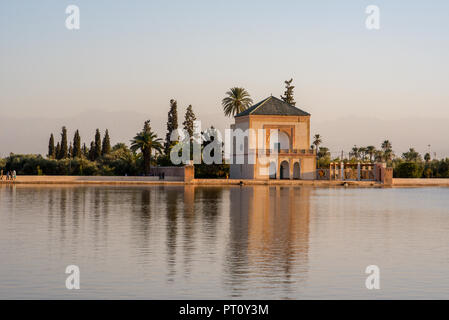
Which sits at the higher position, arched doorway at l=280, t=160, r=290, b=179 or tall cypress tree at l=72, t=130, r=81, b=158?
tall cypress tree at l=72, t=130, r=81, b=158

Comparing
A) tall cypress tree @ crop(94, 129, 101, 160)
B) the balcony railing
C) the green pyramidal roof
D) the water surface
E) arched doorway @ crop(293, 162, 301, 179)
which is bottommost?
the water surface

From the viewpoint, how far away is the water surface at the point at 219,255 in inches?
398

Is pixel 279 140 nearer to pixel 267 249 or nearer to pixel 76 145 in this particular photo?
pixel 76 145

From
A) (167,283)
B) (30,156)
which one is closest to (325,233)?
(167,283)

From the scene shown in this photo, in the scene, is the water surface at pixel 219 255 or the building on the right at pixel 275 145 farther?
the building on the right at pixel 275 145

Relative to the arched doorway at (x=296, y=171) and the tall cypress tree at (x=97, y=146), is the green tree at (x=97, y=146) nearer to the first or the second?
the tall cypress tree at (x=97, y=146)

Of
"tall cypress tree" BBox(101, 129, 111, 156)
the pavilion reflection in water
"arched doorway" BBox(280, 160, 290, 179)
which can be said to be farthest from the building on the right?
the pavilion reflection in water

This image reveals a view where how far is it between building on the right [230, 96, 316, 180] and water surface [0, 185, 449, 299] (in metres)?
44.0

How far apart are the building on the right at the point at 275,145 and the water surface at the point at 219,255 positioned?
44.0m

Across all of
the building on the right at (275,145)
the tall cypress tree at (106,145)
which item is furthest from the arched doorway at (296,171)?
the tall cypress tree at (106,145)

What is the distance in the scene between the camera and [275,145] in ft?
226

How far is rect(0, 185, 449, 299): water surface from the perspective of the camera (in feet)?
33.2

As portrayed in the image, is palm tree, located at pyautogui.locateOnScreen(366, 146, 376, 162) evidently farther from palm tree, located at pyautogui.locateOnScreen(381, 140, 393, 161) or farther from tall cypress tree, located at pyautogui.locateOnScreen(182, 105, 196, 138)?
tall cypress tree, located at pyautogui.locateOnScreen(182, 105, 196, 138)

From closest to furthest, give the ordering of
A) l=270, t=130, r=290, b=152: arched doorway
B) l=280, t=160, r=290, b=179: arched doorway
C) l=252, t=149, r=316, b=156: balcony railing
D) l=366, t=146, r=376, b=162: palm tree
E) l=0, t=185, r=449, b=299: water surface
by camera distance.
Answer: l=0, t=185, r=449, b=299: water surface
l=252, t=149, r=316, b=156: balcony railing
l=280, t=160, r=290, b=179: arched doorway
l=270, t=130, r=290, b=152: arched doorway
l=366, t=146, r=376, b=162: palm tree
